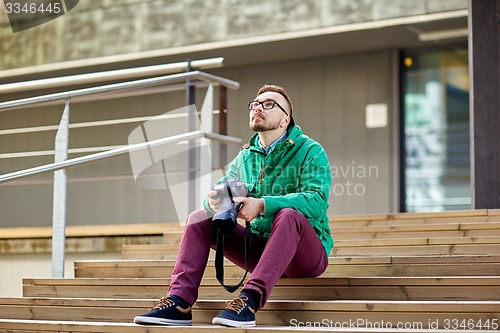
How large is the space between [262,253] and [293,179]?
1.39 ft

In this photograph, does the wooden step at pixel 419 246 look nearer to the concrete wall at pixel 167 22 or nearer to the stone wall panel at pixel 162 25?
the concrete wall at pixel 167 22

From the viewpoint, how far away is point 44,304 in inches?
176

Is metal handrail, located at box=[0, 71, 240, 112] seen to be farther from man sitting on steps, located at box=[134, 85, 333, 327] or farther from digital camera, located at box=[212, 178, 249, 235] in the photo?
digital camera, located at box=[212, 178, 249, 235]

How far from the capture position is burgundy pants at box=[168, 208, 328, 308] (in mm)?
3588

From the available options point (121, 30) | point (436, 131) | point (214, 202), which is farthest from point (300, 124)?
point (214, 202)

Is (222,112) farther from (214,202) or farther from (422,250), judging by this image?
(214,202)

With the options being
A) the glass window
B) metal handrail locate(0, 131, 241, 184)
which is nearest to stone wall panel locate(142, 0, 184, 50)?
the glass window

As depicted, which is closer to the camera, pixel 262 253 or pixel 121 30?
pixel 262 253

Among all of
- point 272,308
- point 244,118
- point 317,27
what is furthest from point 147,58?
point 272,308

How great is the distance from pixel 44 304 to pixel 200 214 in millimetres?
1102

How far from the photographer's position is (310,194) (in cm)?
383

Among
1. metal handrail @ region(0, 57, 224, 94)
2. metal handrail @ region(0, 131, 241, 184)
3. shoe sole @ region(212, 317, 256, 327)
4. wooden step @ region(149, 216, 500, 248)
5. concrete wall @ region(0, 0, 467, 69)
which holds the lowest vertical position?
shoe sole @ region(212, 317, 256, 327)

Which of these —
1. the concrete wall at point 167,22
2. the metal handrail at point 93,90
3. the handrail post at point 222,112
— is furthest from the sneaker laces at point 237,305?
the concrete wall at point 167,22

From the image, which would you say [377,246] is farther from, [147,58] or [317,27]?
[147,58]
